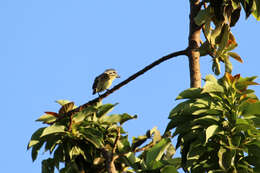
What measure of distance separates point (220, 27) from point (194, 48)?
3.01 ft

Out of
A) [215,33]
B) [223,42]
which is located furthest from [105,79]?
[223,42]

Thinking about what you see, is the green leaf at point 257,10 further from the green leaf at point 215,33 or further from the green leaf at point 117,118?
the green leaf at point 117,118

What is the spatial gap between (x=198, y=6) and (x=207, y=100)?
2.82m

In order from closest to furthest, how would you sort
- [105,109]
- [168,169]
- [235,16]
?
[168,169] < [105,109] < [235,16]

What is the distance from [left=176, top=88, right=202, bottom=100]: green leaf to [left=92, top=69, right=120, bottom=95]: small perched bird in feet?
22.1

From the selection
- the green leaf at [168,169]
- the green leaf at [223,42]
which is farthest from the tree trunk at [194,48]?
the green leaf at [168,169]

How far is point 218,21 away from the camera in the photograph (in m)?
8.91

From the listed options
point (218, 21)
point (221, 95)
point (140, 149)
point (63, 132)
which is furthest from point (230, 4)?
point (63, 132)

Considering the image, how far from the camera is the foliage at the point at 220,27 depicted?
8609 millimetres

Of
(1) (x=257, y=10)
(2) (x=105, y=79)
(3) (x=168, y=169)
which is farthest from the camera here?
(2) (x=105, y=79)

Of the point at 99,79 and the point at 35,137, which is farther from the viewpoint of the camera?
the point at 99,79

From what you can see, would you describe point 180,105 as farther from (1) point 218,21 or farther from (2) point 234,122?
(1) point 218,21

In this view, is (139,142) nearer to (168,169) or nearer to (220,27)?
(168,169)

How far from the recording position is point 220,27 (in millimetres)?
8945
